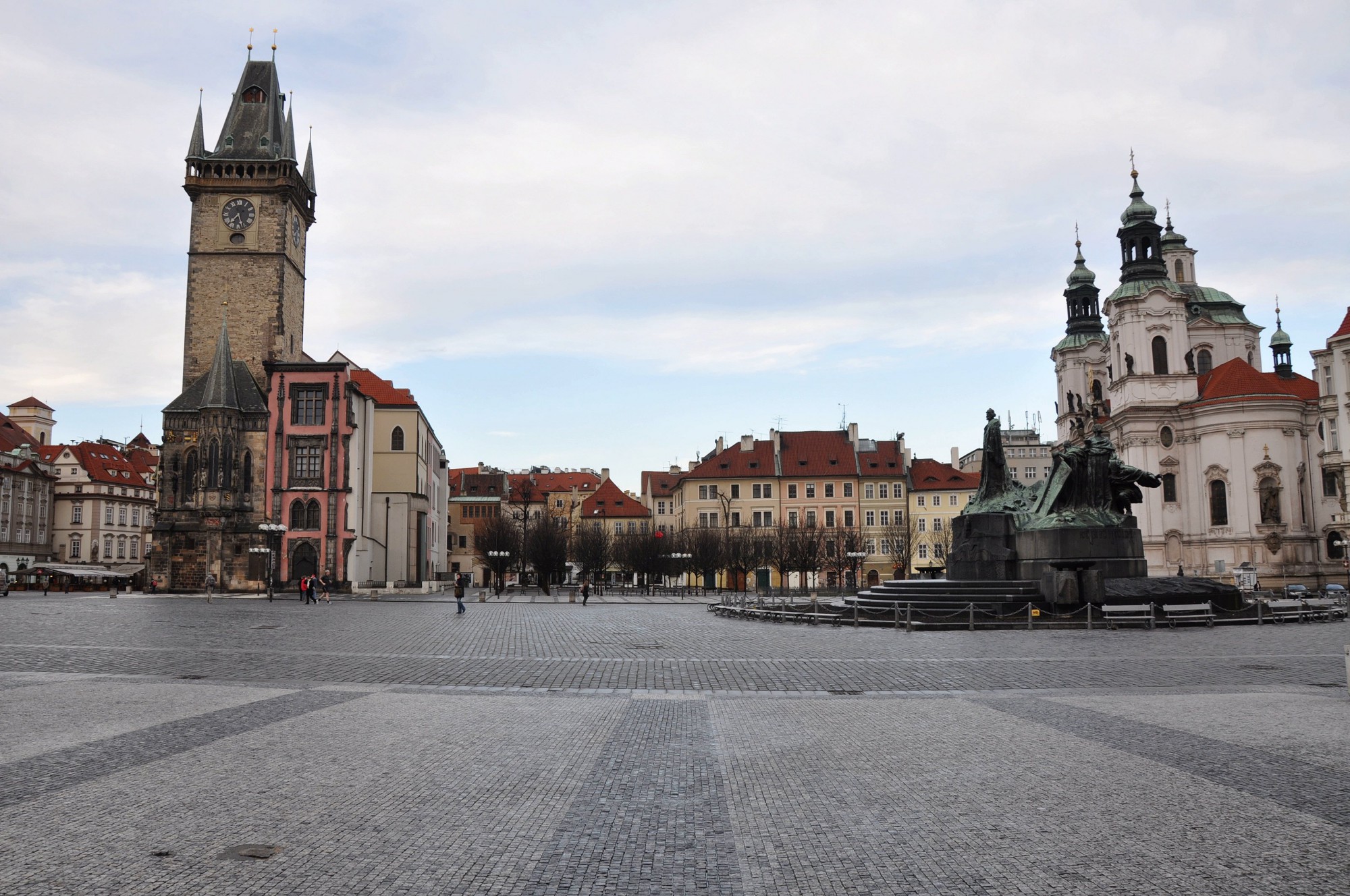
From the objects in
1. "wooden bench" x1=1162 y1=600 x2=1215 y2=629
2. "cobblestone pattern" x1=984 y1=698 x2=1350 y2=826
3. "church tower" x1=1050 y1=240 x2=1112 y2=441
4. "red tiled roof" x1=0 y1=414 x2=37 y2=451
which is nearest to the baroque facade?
"church tower" x1=1050 y1=240 x2=1112 y2=441

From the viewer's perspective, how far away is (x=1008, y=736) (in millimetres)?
9797

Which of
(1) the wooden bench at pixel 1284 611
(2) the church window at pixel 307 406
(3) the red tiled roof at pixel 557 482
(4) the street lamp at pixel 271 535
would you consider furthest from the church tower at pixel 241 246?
(1) the wooden bench at pixel 1284 611

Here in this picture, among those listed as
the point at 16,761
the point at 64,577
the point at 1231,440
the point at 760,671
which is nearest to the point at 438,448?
the point at 64,577

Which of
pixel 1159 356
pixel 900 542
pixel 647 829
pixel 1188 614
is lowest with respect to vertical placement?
pixel 1188 614

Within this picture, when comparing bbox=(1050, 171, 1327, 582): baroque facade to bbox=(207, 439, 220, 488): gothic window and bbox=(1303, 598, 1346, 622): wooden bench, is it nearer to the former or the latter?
bbox=(1303, 598, 1346, 622): wooden bench

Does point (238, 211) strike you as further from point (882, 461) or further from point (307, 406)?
point (882, 461)

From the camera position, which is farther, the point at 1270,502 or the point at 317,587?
the point at 1270,502

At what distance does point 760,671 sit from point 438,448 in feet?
263

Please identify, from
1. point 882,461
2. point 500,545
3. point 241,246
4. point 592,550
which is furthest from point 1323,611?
point 241,246

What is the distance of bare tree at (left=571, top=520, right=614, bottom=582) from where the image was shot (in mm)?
86375

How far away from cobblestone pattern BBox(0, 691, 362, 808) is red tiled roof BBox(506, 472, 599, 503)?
366ft

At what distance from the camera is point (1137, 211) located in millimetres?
78750

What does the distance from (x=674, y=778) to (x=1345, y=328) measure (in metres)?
68.0

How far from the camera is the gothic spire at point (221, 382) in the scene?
210 ft
